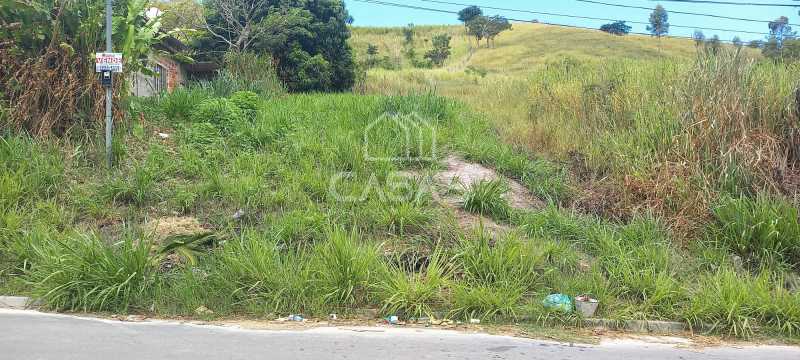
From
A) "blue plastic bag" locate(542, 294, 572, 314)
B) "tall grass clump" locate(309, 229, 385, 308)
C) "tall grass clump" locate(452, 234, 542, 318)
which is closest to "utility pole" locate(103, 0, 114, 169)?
"tall grass clump" locate(309, 229, 385, 308)

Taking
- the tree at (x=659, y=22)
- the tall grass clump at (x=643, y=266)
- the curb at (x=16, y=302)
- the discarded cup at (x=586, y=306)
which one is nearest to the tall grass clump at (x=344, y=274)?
the discarded cup at (x=586, y=306)

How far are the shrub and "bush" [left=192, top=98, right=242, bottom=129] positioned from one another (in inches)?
184

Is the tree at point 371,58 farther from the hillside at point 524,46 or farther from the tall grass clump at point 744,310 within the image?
the tall grass clump at point 744,310

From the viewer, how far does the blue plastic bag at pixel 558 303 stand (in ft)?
17.2

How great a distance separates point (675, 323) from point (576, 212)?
102 inches

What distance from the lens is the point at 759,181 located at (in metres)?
7.45

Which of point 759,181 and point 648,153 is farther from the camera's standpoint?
point 648,153

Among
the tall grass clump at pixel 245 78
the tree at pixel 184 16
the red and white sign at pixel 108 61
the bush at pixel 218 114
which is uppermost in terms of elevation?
the tree at pixel 184 16

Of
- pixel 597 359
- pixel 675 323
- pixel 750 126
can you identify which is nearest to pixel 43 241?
pixel 597 359

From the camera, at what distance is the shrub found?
730 centimetres

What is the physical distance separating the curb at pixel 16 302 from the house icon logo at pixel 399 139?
4508mm

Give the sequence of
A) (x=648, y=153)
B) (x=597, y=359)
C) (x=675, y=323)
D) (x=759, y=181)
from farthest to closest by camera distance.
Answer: (x=648, y=153)
(x=759, y=181)
(x=675, y=323)
(x=597, y=359)

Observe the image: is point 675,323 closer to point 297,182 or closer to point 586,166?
point 586,166

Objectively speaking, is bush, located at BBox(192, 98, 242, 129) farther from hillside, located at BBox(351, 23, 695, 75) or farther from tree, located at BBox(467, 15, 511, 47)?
tree, located at BBox(467, 15, 511, 47)
